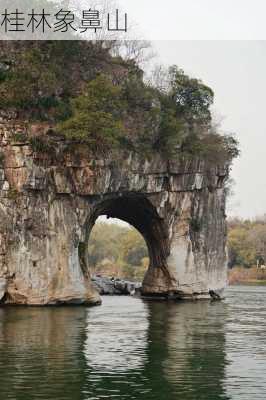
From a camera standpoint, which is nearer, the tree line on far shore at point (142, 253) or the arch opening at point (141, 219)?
the arch opening at point (141, 219)

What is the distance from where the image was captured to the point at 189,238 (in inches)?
2008

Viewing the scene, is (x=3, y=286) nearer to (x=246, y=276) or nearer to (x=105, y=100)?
(x=105, y=100)

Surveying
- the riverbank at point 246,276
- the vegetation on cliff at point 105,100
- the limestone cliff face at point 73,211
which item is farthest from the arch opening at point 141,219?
the riverbank at point 246,276

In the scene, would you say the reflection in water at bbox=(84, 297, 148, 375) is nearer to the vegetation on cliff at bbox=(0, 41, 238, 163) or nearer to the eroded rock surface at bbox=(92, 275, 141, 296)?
the vegetation on cliff at bbox=(0, 41, 238, 163)

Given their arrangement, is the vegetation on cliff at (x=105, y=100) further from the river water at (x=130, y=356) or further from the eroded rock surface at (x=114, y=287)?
the eroded rock surface at (x=114, y=287)

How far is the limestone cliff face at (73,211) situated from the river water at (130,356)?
4915 millimetres

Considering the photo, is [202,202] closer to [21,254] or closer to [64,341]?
[21,254]

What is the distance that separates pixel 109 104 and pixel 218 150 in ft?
38.4

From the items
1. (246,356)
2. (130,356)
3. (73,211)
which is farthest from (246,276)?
(130,356)

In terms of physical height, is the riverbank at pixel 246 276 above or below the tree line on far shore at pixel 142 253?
below

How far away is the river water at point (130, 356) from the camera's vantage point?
682 inches

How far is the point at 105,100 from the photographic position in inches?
1693

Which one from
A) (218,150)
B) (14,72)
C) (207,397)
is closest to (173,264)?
(218,150)

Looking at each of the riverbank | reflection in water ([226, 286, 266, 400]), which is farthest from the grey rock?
the riverbank
